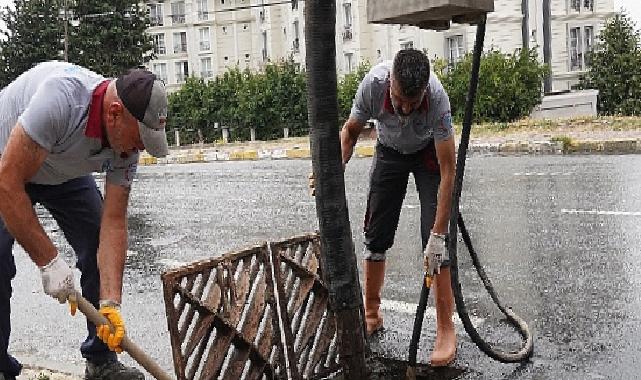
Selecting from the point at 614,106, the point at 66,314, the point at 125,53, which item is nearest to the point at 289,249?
the point at 66,314

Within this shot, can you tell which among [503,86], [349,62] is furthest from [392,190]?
[349,62]

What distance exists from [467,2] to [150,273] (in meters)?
4.93

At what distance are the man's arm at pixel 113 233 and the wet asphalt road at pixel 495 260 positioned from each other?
46.7 inches

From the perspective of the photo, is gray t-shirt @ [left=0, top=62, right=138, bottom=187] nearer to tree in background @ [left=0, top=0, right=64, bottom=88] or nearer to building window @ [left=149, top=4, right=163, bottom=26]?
tree in background @ [left=0, top=0, right=64, bottom=88]

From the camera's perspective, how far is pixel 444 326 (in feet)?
14.5

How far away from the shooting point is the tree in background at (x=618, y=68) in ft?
92.6

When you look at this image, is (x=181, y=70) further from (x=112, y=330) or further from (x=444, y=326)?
(x=112, y=330)

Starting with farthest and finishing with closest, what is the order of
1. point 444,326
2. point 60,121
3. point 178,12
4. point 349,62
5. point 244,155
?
point 178,12 → point 349,62 → point 244,155 → point 444,326 → point 60,121

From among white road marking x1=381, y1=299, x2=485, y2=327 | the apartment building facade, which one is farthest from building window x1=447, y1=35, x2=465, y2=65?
white road marking x1=381, y1=299, x2=485, y2=327

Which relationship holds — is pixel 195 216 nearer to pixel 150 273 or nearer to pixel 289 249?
pixel 150 273

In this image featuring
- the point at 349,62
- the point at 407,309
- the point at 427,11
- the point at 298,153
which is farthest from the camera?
the point at 349,62

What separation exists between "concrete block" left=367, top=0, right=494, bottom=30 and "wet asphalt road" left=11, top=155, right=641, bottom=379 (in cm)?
180

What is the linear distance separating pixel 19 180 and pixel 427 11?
1.73m

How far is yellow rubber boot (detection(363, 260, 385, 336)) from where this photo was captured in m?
4.84
